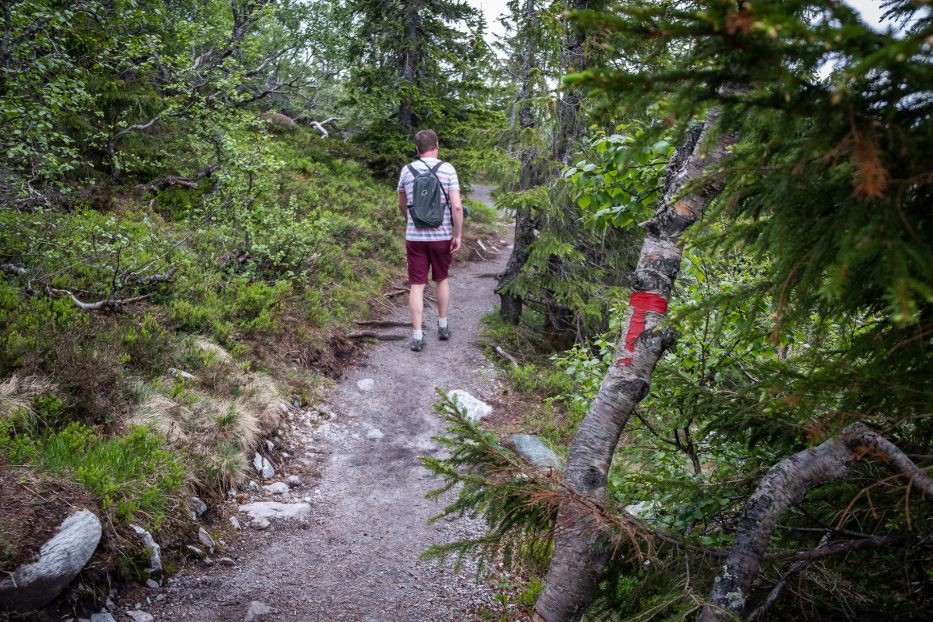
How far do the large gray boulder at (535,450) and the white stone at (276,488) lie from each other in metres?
2.41

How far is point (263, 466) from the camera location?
534cm

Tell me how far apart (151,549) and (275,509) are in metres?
1.31

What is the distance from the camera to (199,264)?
761 cm

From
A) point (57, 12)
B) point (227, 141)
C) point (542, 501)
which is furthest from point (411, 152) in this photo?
point (542, 501)

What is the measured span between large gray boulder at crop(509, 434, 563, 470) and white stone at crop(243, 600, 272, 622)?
2.97m

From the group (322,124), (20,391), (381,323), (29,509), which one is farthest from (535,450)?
(322,124)

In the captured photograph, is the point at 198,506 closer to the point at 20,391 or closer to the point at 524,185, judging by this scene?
the point at 20,391

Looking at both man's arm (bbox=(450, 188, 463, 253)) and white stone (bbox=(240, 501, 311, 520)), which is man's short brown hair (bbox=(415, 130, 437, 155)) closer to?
man's arm (bbox=(450, 188, 463, 253))

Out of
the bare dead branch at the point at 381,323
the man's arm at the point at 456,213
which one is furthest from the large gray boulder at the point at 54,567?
the bare dead branch at the point at 381,323

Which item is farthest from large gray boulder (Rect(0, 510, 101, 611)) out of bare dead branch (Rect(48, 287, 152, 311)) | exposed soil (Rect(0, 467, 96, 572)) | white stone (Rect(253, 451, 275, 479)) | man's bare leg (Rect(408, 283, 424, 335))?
man's bare leg (Rect(408, 283, 424, 335))

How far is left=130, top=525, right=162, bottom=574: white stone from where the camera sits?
359 centimetres

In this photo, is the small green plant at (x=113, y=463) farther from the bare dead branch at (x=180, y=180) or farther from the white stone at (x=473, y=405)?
the bare dead branch at (x=180, y=180)

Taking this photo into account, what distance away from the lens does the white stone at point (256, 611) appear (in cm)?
348

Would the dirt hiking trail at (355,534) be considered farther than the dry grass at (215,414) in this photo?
No
